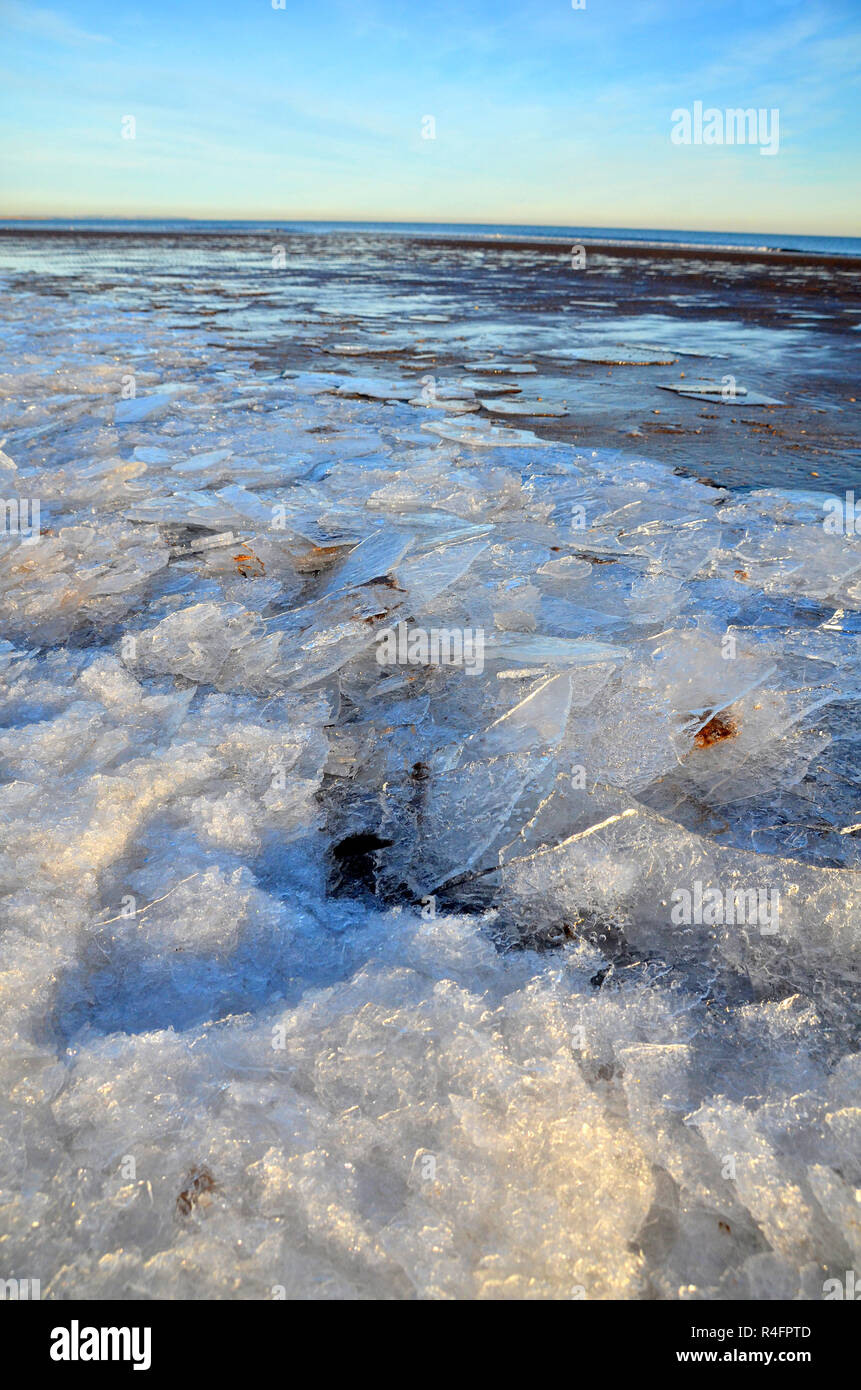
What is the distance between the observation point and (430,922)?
123cm

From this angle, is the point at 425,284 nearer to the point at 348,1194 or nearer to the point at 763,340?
the point at 763,340

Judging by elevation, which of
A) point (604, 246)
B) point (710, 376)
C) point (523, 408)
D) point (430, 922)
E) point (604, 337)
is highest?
point (604, 246)

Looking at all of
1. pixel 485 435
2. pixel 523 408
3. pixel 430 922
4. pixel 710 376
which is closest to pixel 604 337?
pixel 710 376

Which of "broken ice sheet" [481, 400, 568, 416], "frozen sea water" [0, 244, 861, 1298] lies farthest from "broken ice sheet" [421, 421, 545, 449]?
"frozen sea water" [0, 244, 861, 1298]

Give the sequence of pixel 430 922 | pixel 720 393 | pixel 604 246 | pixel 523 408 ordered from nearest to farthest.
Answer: pixel 430 922 → pixel 523 408 → pixel 720 393 → pixel 604 246

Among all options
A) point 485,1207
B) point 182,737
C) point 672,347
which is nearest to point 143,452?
point 182,737

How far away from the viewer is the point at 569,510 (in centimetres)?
305

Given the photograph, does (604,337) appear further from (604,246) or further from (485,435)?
(604,246)

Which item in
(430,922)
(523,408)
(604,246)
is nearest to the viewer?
(430,922)

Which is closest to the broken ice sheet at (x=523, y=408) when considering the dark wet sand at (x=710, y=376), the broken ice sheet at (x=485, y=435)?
the dark wet sand at (x=710, y=376)

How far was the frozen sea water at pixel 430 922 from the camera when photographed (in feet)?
2.75

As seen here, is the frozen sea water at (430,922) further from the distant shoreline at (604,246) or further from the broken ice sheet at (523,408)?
the distant shoreline at (604,246)

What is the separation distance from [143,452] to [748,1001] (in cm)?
370

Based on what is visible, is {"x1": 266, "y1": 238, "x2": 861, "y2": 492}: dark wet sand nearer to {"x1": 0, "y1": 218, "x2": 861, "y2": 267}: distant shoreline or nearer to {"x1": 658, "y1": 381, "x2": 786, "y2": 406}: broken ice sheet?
{"x1": 658, "y1": 381, "x2": 786, "y2": 406}: broken ice sheet
